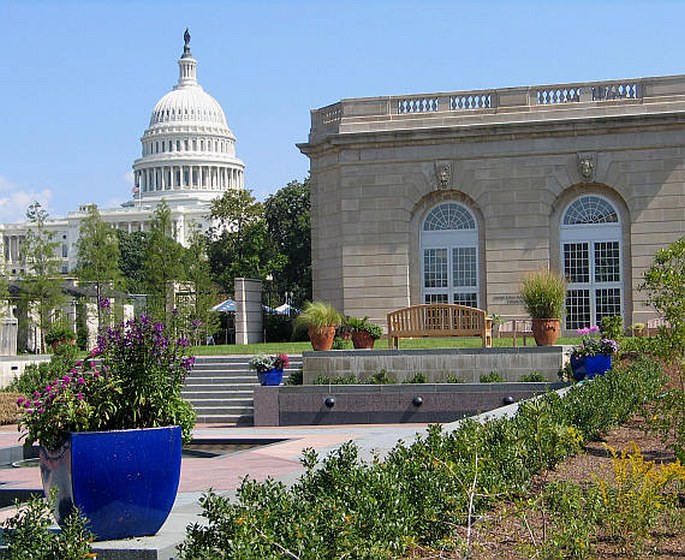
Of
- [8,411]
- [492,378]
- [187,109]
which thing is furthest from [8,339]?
[187,109]

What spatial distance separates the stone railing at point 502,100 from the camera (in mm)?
31922

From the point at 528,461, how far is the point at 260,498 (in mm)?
4014

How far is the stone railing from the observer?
31.9 metres

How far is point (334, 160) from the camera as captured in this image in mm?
34500

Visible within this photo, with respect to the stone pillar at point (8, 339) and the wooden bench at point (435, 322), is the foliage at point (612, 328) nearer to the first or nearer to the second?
the wooden bench at point (435, 322)

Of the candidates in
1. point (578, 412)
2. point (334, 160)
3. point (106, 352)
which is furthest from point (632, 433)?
point (334, 160)

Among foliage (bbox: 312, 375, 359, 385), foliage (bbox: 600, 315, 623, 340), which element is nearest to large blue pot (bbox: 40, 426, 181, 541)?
foliage (bbox: 312, 375, 359, 385)

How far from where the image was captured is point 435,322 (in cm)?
2430

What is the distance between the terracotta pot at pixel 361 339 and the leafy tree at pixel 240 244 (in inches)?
1277

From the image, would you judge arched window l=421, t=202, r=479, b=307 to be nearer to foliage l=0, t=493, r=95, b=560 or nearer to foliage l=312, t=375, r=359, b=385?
foliage l=312, t=375, r=359, b=385

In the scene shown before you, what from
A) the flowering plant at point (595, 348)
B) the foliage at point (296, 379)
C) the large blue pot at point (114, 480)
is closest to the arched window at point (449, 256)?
the foliage at point (296, 379)

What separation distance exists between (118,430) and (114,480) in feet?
1.26

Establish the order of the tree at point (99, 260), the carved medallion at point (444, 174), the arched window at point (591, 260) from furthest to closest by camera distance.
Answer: the tree at point (99, 260) < the carved medallion at point (444, 174) < the arched window at point (591, 260)

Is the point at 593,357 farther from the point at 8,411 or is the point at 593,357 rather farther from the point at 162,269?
the point at 162,269
